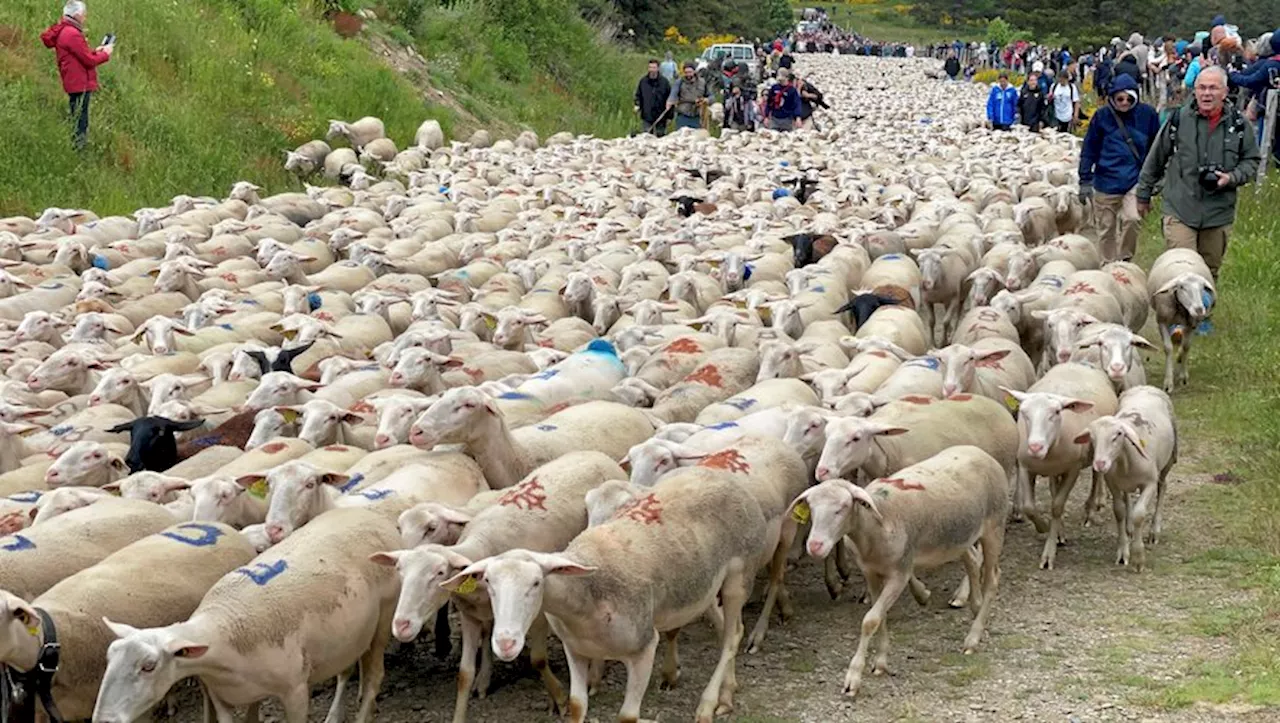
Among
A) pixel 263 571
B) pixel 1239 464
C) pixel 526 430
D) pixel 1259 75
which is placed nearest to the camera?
pixel 263 571

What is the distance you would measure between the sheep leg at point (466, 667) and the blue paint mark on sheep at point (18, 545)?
1945 mm

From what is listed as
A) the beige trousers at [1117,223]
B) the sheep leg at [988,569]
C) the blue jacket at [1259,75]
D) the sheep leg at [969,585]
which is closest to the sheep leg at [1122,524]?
the sheep leg at [969,585]

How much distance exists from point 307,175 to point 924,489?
55.9ft

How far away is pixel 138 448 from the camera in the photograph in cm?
844

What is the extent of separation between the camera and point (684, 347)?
34.9 feet

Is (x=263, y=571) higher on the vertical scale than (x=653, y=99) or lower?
higher

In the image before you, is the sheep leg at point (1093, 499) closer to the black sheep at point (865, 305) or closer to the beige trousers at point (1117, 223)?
the black sheep at point (865, 305)

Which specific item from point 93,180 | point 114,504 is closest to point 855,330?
point 114,504

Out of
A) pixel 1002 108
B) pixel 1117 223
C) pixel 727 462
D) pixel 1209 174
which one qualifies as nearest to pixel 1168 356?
pixel 1209 174

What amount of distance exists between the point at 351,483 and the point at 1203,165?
7.83 metres

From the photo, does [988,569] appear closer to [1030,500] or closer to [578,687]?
[1030,500]

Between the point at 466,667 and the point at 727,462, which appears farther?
the point at 727,462

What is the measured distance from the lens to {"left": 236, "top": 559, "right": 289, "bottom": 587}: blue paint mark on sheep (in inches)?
242

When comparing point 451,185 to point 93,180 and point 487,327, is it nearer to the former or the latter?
point 93,180
